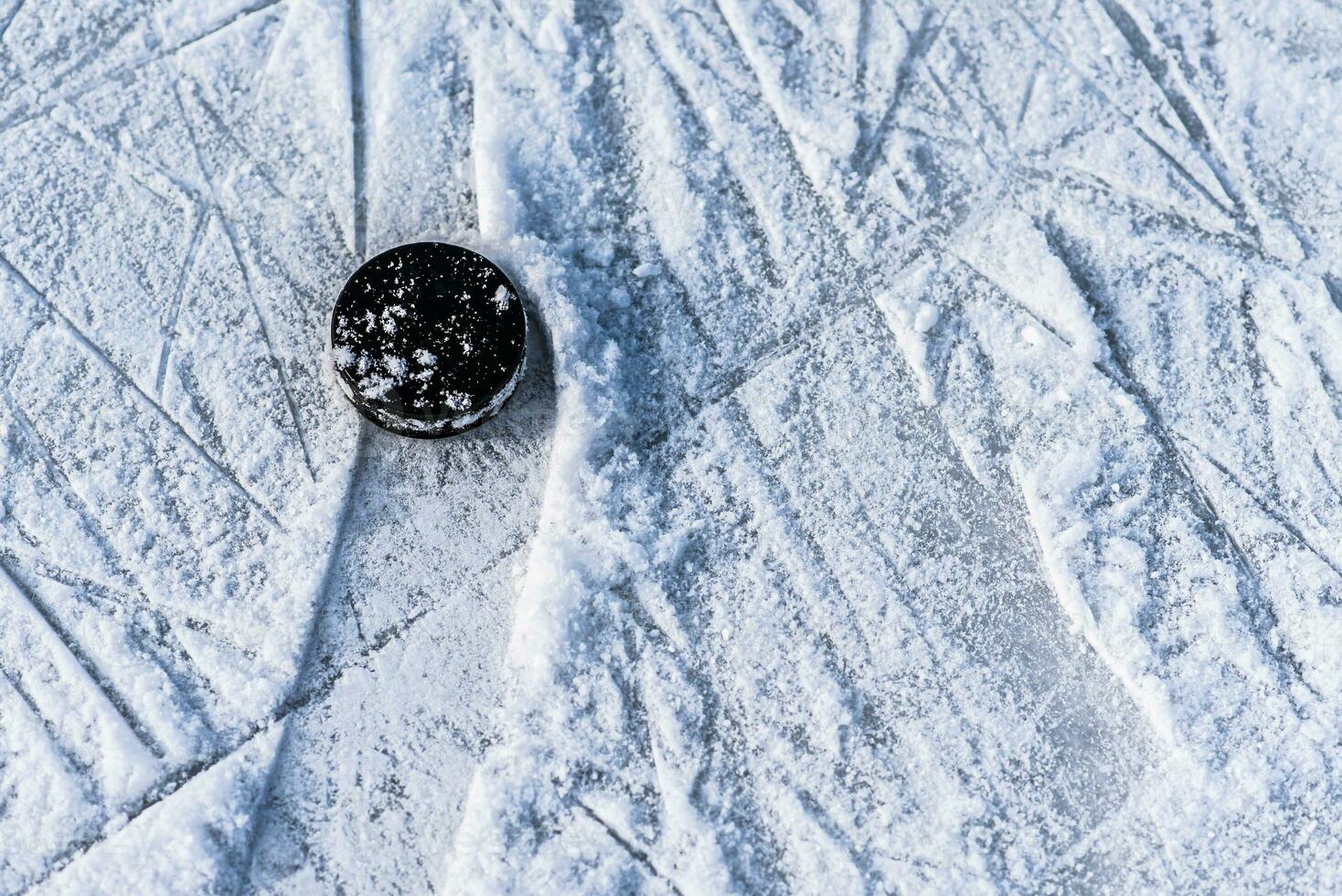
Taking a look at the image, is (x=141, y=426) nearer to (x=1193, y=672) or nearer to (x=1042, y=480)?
(x=1042, y=480)

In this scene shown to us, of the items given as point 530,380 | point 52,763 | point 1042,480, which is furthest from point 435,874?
point 1042,480

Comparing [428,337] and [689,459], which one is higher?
[428,337]

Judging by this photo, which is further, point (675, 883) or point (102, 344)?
point (102, 344)

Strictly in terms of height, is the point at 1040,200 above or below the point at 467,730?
above

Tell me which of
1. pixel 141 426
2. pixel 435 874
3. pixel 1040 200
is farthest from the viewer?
pixel 1040 200
